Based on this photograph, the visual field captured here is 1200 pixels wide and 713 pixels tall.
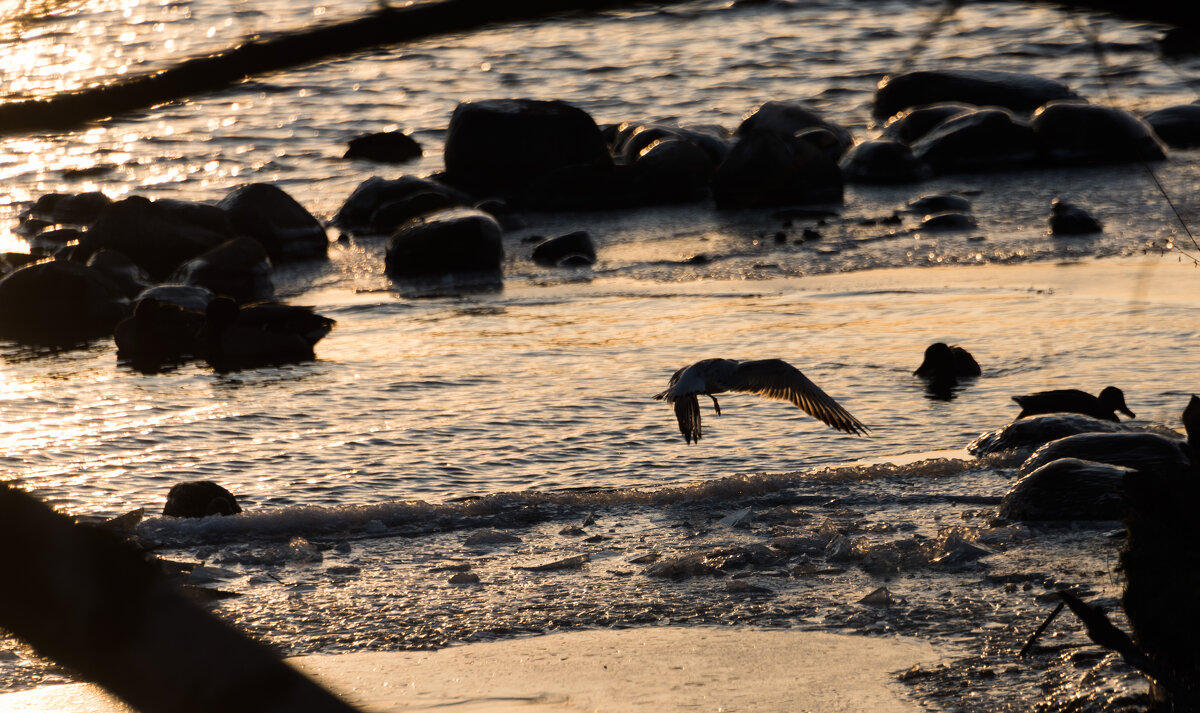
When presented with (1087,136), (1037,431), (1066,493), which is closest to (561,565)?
(1066,493)

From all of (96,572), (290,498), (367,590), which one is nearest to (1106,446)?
(367,590)

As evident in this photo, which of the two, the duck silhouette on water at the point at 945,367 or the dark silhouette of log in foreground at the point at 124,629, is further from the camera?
the duck silhouette on water at the point at 945,367

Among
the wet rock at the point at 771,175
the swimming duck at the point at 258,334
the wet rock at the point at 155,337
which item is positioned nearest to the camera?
the swimming duck at the point at 258,334

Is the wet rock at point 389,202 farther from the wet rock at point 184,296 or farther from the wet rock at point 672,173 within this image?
the wet rock at point 184,296

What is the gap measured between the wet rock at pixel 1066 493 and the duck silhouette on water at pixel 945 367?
2.24m

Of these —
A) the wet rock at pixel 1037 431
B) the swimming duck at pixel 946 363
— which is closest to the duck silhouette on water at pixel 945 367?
the swimming duck at pixel 946 363

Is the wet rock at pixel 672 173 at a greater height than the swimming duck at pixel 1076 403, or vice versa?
the wet rock at pixel 672 173

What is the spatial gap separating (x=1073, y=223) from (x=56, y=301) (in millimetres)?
8426

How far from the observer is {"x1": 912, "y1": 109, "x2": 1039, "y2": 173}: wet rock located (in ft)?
A: 52.3

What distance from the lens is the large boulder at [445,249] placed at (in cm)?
1208

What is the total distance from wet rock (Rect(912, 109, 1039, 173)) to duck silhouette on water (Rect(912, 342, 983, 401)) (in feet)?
28.6

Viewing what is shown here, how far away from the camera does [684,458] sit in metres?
6.54

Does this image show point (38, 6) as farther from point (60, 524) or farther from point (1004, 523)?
point (1004, 523)

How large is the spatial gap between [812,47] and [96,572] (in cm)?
2595
